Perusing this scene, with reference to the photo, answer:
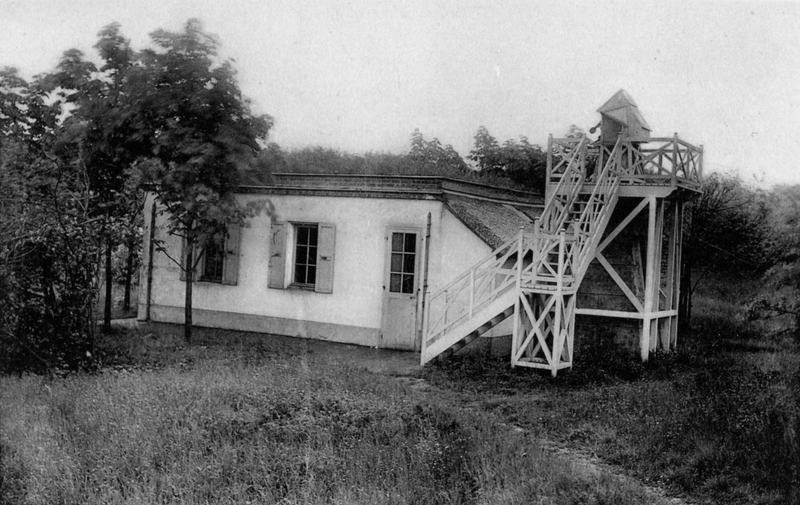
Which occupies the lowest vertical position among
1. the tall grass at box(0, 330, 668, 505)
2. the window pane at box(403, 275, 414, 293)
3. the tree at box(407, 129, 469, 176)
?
the tall grass at box(0, 330, 668, 505)

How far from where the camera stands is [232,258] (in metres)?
17.0

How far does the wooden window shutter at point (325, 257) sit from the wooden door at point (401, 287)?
1.36 metres

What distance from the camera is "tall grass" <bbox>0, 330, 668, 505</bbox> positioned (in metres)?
6.68

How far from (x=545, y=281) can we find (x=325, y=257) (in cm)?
531

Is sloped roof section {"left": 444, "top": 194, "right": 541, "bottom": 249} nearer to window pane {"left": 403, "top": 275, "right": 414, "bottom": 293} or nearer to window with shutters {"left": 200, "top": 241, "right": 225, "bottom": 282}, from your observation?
window pane {"left": 403, "top": 275, "right": 414, "bottom": 293}

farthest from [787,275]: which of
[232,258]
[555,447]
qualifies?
[232,258]

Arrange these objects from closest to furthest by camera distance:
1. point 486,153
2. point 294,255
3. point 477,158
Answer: point 294,255, point 486,153, point 477,158

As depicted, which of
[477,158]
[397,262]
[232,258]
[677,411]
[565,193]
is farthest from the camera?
[477,158]

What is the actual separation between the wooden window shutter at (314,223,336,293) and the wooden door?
4.47 feet

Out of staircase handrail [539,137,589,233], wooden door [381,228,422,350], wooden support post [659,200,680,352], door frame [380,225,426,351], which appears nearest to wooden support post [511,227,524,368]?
staircase handrail [539,137,589,233]

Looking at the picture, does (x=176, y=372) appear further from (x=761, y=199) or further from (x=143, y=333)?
(x=761, y=199)

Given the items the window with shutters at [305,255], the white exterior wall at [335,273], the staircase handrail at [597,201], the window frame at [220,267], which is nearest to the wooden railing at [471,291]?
the white exterior wall at [335,273]

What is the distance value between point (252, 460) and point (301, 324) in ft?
29.2

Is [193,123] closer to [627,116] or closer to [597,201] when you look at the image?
[597,201]
